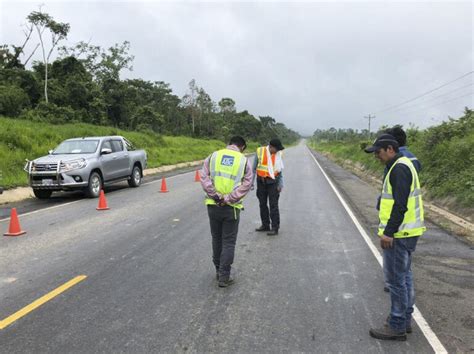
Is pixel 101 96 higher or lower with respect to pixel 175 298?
higher

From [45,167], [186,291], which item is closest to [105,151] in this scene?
[45,167]

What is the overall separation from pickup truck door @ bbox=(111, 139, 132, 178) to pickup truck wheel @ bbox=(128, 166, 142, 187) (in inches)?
14.1

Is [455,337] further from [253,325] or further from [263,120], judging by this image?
[263,120]

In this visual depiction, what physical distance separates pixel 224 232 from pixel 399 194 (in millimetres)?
2332

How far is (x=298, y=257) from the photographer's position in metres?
6.65

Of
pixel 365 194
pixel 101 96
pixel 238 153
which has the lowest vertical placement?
pixel 365 194

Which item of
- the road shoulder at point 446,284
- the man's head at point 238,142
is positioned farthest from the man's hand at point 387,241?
the man's head at point 238,142

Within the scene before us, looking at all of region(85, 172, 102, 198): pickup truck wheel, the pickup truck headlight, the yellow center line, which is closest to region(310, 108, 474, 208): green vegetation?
the yellow center line

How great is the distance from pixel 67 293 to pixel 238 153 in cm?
264

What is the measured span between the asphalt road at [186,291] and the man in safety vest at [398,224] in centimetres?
23

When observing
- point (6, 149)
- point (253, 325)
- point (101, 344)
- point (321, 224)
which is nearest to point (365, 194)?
point (321, 224)

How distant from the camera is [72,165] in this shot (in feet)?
42.4

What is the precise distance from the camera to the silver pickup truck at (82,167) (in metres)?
12.8

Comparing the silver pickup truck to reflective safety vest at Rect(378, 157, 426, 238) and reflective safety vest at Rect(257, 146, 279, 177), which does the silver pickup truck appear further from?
reflective safety vest at Rect(378, 157, 426, 238)
